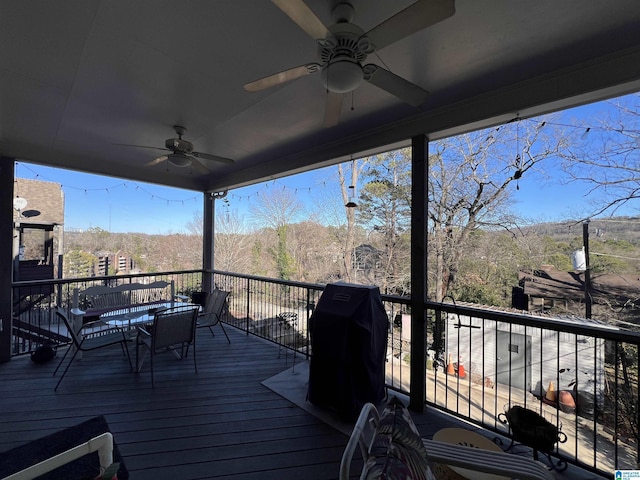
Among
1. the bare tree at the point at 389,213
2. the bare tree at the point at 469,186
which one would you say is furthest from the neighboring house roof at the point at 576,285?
the bare tree at the point at 389,213

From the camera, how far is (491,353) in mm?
5426

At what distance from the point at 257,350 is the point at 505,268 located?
16.1ft

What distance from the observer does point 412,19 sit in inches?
47.6

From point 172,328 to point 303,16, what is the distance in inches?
119

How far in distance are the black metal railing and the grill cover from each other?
0.50m

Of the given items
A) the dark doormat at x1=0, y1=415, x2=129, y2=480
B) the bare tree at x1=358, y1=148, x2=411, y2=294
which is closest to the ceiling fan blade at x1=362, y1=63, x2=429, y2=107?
the dark doormat at x1=0, y1=415, x2=129, y2=480

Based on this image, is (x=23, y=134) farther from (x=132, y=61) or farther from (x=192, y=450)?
(x=192, y=450)

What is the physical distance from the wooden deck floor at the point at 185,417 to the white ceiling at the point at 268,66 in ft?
8.73

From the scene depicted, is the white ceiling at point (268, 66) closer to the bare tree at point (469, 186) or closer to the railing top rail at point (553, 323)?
the railing top rail at point (553, 323)

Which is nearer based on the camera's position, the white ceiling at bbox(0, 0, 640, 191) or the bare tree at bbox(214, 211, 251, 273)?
the white ceiling at bbox(0, 0, 640, 191)

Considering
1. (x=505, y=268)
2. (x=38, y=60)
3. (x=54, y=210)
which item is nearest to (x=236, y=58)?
(x=38, y=60)

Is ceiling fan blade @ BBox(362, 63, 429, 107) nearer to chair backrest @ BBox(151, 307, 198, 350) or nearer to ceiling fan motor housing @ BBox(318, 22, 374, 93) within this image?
ceiling fan motor housing @ BBox(318, 22, 374, 93)

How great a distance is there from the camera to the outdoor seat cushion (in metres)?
0.76

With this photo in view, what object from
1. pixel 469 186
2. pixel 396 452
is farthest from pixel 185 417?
pixel 469 186
